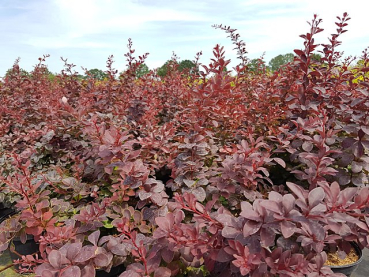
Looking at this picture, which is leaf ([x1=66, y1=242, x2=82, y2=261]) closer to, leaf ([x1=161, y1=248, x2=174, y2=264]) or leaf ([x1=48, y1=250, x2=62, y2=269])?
leaf ([x1=48, y1=250, x2=62, y2=269])

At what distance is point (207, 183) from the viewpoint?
1757 mm

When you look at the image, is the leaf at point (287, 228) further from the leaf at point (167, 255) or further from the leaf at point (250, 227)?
the leaf at point (167, 255)

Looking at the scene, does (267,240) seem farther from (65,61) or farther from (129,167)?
(65,61)

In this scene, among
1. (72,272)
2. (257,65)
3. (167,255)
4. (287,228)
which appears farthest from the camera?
(257,65)

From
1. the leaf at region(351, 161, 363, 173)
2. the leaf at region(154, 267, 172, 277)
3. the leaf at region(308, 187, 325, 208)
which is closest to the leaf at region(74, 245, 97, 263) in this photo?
Answer: the leaf at region(154, 267, 172, 277)

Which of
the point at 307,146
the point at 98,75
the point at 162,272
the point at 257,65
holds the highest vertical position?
the point at 98,75

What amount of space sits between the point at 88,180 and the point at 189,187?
934 millimetres

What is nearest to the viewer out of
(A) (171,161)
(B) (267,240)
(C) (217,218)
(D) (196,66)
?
(B) (267,240)

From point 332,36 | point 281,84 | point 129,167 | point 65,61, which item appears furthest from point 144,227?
point 65,61

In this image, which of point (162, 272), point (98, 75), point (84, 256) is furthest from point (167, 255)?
point (98, 75)

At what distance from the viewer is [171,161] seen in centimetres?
200

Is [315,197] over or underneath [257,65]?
underneath

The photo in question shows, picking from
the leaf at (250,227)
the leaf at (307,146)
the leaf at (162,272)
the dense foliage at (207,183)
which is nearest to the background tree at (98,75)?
the dense foliage at (207,183)

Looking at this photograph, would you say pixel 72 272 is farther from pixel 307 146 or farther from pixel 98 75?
pixel 98 75
